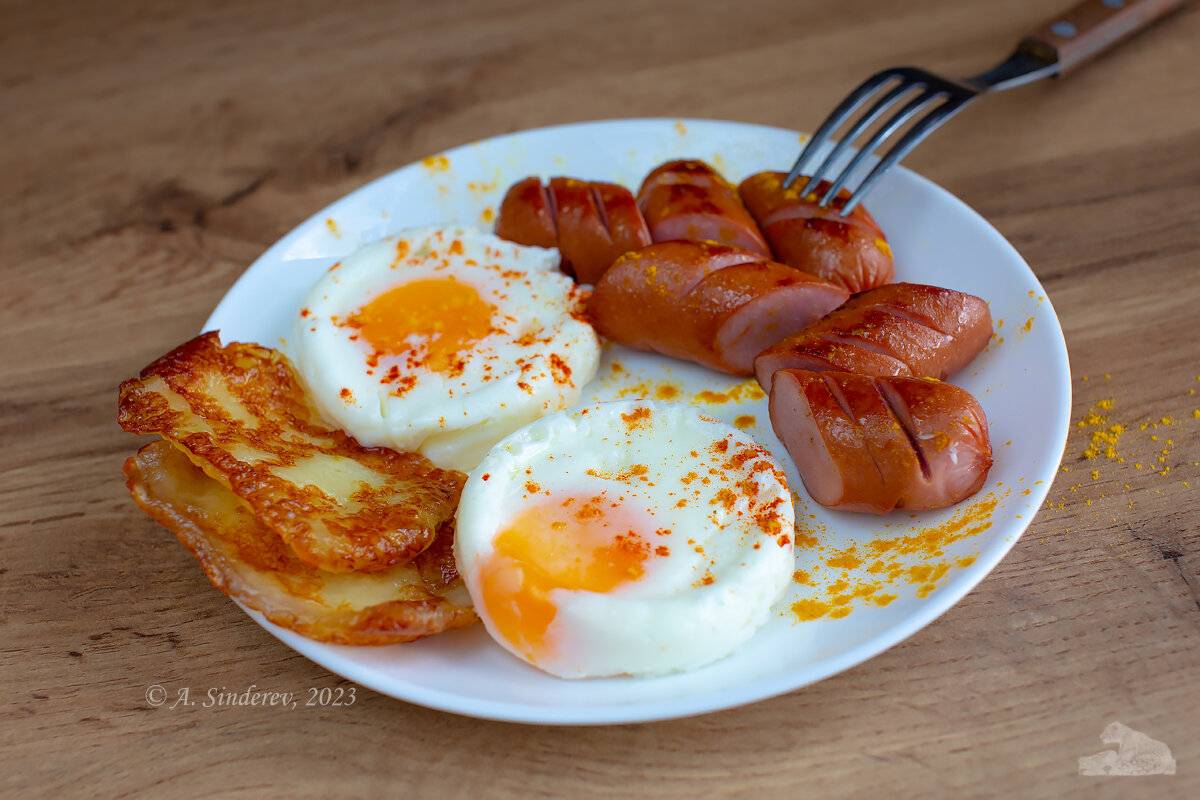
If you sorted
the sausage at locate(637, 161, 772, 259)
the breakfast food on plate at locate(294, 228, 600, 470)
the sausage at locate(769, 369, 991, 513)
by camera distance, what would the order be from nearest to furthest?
the sausage at locate(769, 369, 991, 513), the breakfast food on plate at locate(294, 228, 600, 470), the sausage at locate(637, 161, 772, 259)

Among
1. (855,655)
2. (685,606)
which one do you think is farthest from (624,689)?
(855,655)

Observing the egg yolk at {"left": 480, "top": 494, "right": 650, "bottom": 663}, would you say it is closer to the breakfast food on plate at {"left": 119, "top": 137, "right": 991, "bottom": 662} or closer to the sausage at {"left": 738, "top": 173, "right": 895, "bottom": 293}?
the breakfast food on plate at {"left": 119, "top": 137, "right": 991, "bottom": 662}

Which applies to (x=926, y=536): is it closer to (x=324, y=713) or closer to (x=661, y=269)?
(x=661, y=269)

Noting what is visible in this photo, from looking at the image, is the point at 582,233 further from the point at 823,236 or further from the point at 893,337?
the point at 893,337

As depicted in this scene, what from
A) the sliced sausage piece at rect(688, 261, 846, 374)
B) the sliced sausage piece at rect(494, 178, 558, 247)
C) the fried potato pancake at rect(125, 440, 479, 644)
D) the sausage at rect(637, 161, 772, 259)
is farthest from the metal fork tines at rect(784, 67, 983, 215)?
the fried potato pancake at rect(125, 440, 479, 644)

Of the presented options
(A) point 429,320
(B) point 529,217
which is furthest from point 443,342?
(B) point 529,217
